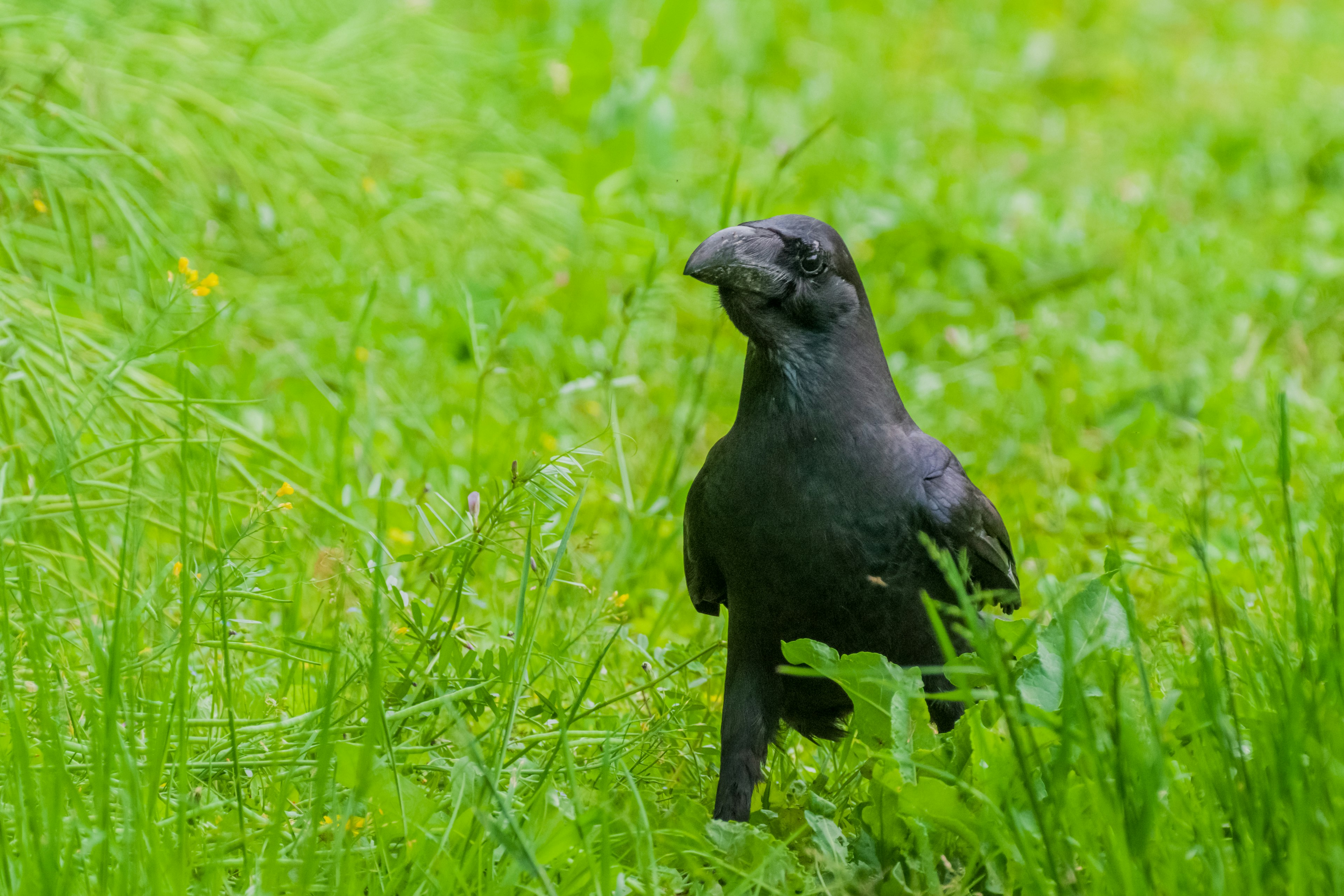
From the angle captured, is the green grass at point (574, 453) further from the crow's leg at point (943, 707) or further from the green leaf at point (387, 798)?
the crow's leg at point (943, 707)

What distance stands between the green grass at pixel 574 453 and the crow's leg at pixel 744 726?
0.07 m

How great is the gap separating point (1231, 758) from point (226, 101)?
3.83 metres

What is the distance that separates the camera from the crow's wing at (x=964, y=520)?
8.17ft

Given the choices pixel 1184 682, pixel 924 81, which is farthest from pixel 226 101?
pixel 924 81

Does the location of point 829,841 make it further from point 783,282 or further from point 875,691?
point 783,282

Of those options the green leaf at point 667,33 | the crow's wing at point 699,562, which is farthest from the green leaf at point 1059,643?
the green leaf at point 667,33

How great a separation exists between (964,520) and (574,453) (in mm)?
730

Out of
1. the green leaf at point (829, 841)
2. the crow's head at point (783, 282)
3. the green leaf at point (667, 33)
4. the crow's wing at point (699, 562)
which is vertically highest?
the green leaf at point (667, 33)

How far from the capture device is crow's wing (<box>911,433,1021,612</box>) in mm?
2490

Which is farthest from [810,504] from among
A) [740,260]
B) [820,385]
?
[740,260]

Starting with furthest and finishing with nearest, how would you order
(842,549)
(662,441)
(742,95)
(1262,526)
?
(742,95), (662,441), (1262,526), (842,549)

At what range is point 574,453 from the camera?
7.69 ft

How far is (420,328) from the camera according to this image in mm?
4641

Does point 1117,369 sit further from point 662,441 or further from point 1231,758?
point 1231,758
